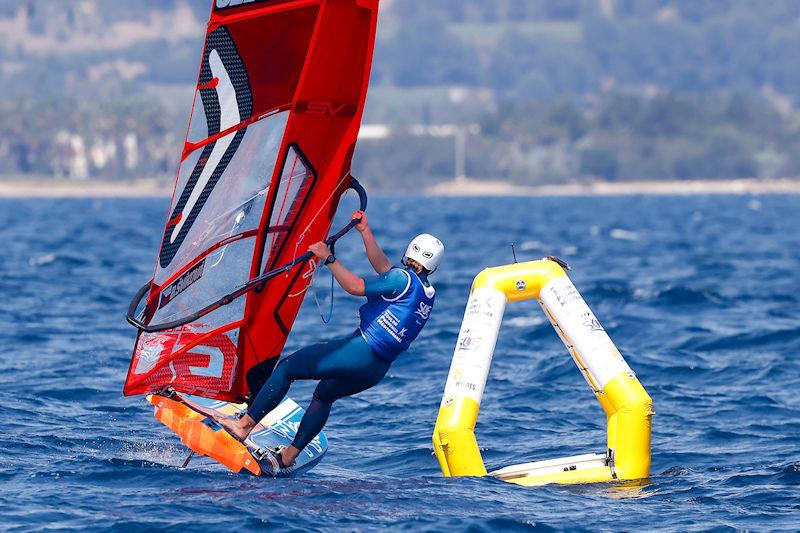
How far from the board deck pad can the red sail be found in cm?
19

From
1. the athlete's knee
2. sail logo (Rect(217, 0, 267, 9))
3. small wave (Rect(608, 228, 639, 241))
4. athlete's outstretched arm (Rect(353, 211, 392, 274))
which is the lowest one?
the athlete's knee

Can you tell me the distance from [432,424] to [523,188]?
181m

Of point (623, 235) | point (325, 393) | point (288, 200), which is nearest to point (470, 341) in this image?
point (325, 393)

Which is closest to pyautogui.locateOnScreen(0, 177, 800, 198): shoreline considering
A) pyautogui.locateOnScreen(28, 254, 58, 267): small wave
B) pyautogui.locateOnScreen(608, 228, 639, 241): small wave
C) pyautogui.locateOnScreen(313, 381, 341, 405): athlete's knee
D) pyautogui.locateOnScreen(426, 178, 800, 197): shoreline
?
pyautogui.locateOnScreen(426, 178, 800, 197): shoreline

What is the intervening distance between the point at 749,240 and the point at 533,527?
3911 centimetres

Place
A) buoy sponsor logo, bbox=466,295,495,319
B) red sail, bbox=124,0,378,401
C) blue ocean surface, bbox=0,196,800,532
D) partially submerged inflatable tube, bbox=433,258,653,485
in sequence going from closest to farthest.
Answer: blue ocean surface, bbox=0,196,800,532 < partially submerged inflatable tube, bbox=433,258,653,485 < red sail, bbox=124,0,378,401 < buoy sponsor logo, bbox=466,295,495,319

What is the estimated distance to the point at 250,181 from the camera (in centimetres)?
1079

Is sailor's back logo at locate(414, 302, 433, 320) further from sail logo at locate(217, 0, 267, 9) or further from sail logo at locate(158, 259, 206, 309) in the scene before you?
sail logo at locate(217, 0, 267, 9)

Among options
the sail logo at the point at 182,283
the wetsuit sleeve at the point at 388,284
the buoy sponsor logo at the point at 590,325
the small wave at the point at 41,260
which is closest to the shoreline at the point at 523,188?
the small wave at the point at 41,260

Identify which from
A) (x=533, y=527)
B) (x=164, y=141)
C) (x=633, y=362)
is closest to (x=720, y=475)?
(x=533, y=527)

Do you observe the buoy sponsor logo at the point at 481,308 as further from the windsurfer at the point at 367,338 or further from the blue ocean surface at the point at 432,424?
the blue ocean surface at the point at 432,424

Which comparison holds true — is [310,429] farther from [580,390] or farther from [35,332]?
[35,332]

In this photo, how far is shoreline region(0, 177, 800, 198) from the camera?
17988cm

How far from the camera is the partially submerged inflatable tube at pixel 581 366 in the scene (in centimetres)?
1030
